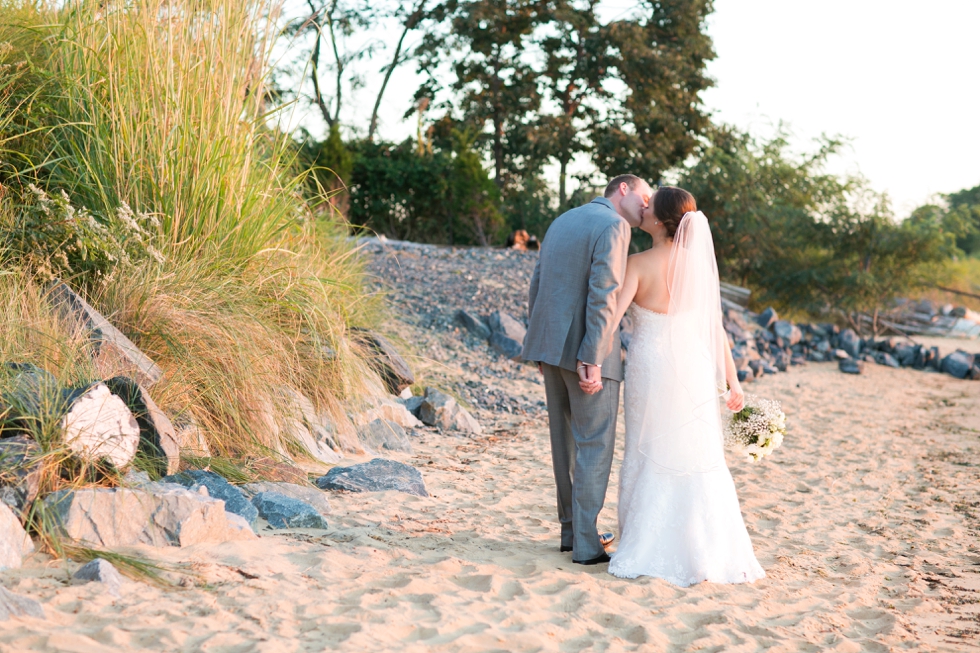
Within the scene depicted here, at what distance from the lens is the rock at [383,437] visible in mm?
5859

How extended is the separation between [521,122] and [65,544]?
1913 centimetres

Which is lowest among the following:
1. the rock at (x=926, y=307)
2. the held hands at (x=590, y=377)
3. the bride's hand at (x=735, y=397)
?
the bride's hand at (x=735, y=397)

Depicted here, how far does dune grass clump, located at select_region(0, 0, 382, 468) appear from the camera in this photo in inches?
187

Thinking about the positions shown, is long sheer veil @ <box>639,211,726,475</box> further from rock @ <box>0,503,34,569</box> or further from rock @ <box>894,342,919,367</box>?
rock @ <box>894,342,919,367</box>

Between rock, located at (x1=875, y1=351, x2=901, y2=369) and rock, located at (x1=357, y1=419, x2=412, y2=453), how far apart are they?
9.87 m

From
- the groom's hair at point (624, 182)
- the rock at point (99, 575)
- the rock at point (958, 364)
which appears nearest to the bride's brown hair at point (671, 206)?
the groom's hair at point (624, 182)

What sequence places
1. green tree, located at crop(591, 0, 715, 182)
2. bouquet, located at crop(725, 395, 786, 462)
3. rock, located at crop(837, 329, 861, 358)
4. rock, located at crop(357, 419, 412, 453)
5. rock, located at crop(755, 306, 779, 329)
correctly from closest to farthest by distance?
bouquet, located at crop(725, 395, 786, 462) → rock, located at crop(357, 419, 412, 453) → rock, located at crop(837, 329, 861, 358) → rock, located at crop(755, 306, 779, 329) → green tree, located at crop(591, 0, 715, 182)

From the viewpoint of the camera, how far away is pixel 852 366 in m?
12.4

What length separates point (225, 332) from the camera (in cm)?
477

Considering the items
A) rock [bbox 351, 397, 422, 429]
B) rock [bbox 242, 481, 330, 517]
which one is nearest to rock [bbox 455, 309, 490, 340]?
rock [bbox 351, 397, 422, 429]

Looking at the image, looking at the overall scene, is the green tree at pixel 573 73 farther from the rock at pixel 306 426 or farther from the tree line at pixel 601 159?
the rock at pixel 306 426

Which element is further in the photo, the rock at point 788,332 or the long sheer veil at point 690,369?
the rock at point 788,332

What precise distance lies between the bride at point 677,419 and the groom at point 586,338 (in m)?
0.16

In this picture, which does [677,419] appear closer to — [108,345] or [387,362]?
[108,345]
